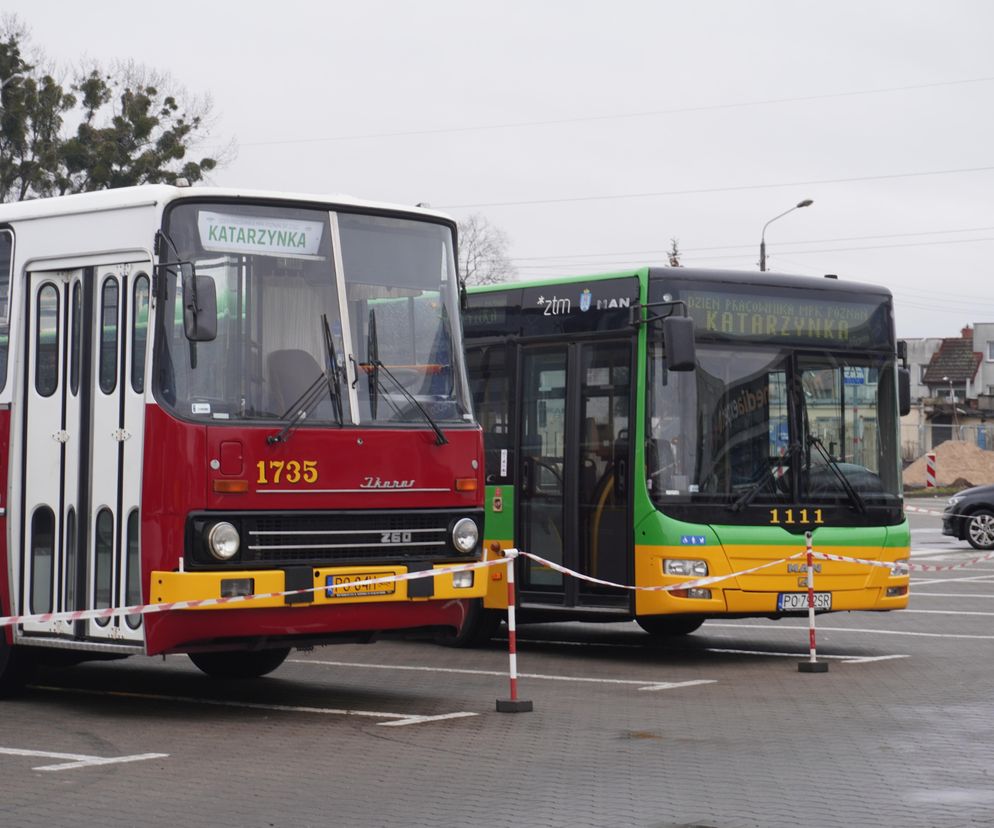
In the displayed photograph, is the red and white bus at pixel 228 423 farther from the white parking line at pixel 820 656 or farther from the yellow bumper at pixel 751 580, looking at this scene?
the white parking line at pixel 820 656

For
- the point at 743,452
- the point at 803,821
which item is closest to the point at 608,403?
the point at 743,452

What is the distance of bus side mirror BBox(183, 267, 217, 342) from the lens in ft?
36.5

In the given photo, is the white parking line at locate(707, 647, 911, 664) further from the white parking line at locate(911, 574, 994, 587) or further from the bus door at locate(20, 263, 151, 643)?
the white parking line at locate(911, 574, 994, 587)

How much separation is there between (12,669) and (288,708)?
1.94 m

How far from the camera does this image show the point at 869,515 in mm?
16453

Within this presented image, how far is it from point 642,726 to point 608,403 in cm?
497

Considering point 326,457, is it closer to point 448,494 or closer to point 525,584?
point 448,494

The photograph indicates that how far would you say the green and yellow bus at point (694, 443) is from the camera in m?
15.6

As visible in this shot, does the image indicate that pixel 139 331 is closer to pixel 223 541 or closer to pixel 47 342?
pixel 47 342

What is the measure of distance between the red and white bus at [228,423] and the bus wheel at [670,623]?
5741mm

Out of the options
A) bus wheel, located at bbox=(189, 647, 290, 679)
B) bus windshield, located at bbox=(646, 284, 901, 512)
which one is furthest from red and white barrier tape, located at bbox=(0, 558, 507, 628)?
bus windshield, located at bbox=(646, 284, 901, 512)

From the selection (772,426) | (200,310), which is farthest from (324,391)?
(772,426)

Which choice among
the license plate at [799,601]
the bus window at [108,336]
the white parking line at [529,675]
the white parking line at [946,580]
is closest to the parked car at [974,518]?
the white parking line at [946,580]

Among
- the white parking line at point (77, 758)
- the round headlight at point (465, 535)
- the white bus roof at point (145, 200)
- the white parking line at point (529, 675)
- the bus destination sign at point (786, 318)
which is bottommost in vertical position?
the white parking line at point (529, 675)
